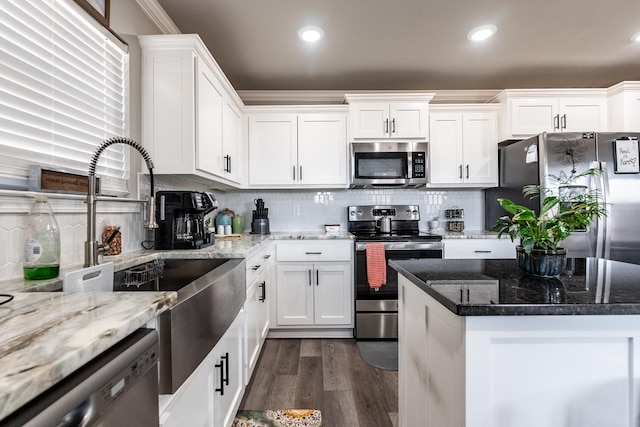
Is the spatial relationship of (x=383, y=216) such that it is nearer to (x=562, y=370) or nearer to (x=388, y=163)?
(x=388, y=163)

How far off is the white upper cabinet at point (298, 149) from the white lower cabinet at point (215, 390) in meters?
1.66

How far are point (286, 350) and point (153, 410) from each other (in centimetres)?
196

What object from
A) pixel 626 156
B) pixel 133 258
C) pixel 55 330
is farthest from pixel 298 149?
pixel 626 156

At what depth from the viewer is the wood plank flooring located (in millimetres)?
1714

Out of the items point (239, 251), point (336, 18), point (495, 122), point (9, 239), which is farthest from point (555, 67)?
point (9, 239)

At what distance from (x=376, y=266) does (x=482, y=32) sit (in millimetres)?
1993

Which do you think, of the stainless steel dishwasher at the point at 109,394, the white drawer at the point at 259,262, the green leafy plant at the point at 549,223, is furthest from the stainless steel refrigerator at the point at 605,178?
the stainless steel dishwasher at the point at 109,394

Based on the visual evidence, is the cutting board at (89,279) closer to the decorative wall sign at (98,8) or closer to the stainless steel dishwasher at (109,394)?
the stainless steel dishwasher at (109,394)

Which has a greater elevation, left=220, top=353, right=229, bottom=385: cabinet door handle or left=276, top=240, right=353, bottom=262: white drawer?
left=276, top=240, right=353, bottom=262: white drawer

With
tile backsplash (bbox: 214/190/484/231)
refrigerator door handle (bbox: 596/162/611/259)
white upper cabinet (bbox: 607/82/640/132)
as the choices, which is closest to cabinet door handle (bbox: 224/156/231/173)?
tile backsplash (bbox: 214/190/484/231)

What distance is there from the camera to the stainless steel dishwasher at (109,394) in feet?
1.42

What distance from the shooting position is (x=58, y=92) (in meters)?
1.28

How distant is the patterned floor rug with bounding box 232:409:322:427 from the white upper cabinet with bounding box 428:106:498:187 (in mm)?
2370

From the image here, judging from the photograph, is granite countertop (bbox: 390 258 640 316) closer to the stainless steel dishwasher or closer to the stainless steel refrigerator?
the stainless steel dishwasher
